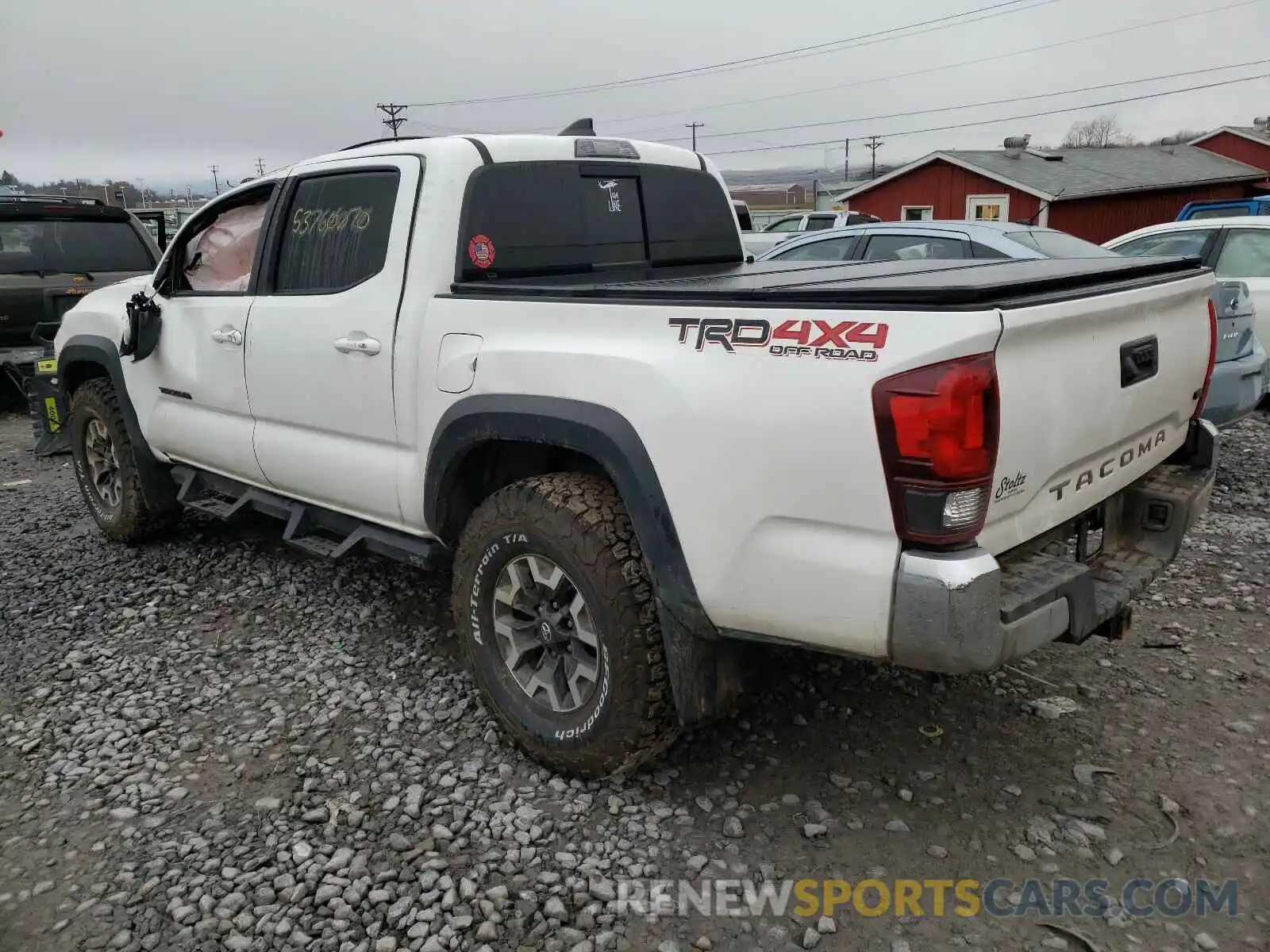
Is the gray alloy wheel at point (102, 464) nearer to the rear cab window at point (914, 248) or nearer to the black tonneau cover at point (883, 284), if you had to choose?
the black tonneau cover at point (883, 284)

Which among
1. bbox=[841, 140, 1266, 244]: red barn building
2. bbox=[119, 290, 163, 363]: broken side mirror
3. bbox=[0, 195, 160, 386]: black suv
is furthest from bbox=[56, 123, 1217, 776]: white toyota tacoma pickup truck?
bbox=[841, 140, 1266, 244]: red barn building

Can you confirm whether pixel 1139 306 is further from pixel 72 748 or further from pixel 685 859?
pixel 72 748

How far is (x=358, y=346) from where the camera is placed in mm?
3506

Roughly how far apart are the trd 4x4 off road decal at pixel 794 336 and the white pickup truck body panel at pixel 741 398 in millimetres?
20

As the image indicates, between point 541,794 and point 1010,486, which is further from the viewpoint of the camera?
point 541,794

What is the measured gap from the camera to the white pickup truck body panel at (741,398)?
229 cm

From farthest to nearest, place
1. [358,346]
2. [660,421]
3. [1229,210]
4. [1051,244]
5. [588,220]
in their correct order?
[1229,210] → [1051,244] → [588,220] → [358,346] → [660,421]

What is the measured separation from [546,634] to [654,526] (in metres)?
0.66

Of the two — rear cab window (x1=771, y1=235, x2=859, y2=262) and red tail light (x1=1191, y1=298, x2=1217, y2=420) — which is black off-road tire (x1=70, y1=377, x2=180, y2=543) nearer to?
red tail light (x1=1191, y1=298, x2=1217, y2=420)

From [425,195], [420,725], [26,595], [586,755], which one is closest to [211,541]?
[26,595]

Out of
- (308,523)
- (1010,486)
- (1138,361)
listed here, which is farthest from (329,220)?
(1138,361)

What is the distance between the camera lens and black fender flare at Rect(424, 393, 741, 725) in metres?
2.63

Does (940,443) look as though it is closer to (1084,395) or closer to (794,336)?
(794,336)

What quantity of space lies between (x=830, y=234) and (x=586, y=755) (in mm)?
6820
